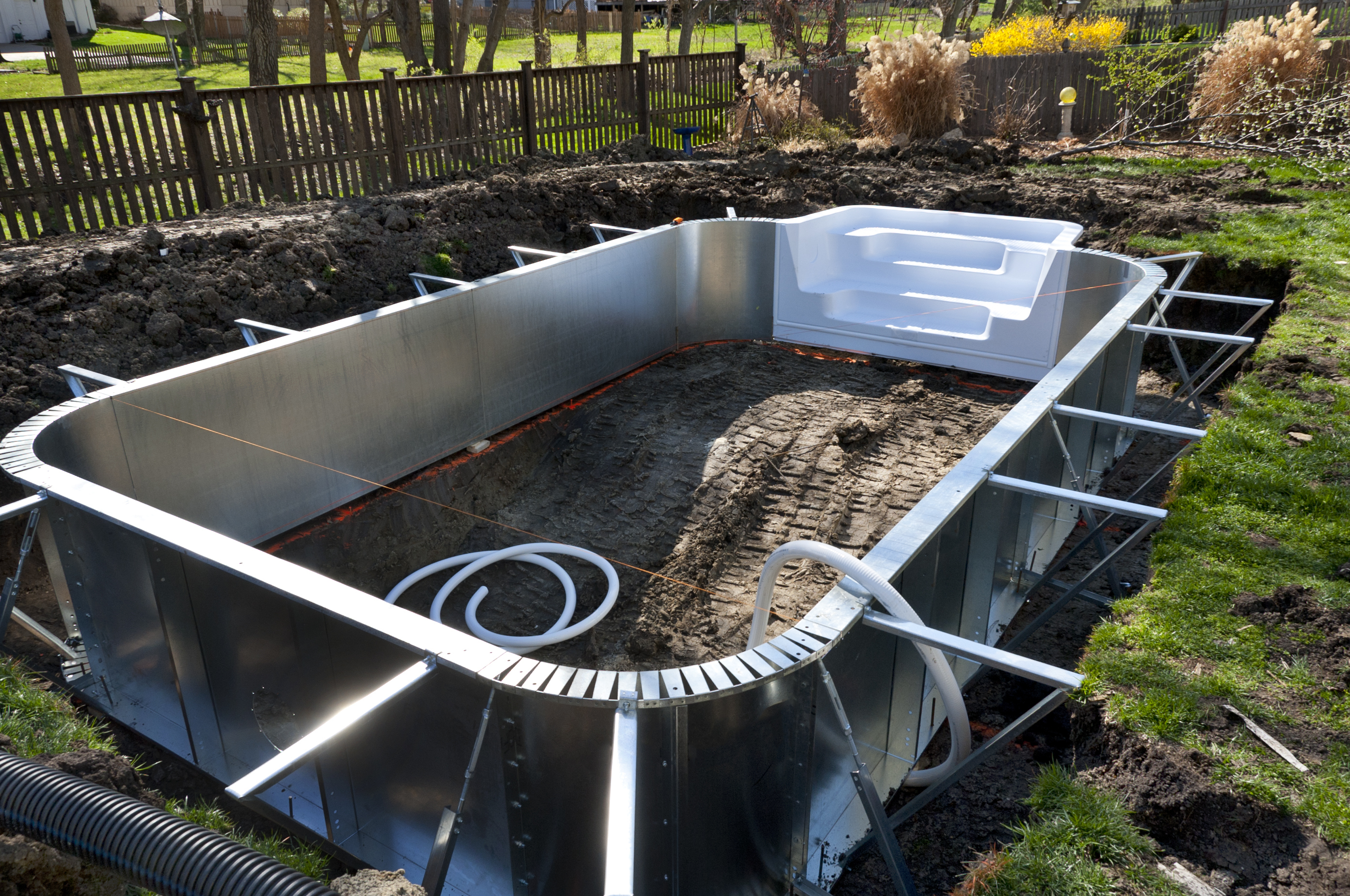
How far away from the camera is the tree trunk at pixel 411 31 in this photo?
16.3 metres

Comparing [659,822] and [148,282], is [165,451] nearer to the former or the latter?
[148,282]

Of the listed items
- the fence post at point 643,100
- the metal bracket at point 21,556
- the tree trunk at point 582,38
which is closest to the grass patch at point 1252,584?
the metal bracket at point 21,556

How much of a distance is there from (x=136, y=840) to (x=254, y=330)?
14.0ft

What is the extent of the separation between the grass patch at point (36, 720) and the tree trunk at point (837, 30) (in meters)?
20.6

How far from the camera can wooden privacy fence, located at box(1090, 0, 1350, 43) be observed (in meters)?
19.5

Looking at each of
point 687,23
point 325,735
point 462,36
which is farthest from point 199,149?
point 687,23

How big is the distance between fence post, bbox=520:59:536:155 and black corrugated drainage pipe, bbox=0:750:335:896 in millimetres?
9415

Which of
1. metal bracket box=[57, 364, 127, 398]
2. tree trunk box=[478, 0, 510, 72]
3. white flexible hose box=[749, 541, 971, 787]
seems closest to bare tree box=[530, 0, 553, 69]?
tree trunk box=[478, 0, 510, 72]

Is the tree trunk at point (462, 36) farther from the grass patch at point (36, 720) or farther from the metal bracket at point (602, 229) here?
the grass patch at point (36, 720)

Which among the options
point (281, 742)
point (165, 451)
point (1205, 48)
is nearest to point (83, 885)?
point (281, 742)

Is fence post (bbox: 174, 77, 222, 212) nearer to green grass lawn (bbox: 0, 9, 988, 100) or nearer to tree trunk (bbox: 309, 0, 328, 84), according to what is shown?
tree trunk (bbox: 309, 0, 328, 84)

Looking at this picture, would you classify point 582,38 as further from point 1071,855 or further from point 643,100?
point 1071,855

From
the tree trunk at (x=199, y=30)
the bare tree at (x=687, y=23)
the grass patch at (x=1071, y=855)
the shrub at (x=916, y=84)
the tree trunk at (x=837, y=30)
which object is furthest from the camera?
the tree trunk at (x=199, y=30)

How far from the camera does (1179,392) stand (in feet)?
19.2
